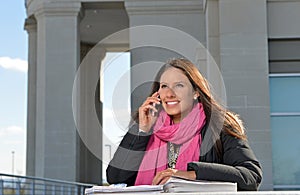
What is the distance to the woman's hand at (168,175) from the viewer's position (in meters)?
2.37

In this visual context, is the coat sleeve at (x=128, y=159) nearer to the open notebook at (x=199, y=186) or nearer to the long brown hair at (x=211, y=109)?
the long brown hair at (x=211, y=109)

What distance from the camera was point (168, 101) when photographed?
9.09ft

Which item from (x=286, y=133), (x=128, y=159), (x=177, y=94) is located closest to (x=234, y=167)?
(x=177, y=94)

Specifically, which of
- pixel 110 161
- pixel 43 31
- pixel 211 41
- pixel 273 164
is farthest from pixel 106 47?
pixel 110 161

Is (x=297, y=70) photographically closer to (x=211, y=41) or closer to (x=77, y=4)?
(x=211, y=41)

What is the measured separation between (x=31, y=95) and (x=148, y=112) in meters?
20.0

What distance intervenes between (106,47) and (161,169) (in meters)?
24.5

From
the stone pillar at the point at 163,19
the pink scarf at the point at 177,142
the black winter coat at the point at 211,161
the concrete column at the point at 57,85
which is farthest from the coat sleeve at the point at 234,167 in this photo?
the concrete column at the point at 57,85

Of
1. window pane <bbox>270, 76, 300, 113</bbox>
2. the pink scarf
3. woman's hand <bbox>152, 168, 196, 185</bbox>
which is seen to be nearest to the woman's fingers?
woman's hand <bbox>152, 168, 196, 185</bbox>

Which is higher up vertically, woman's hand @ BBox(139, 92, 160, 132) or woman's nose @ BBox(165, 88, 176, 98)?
woman's nose @ BBox(165, 88, 176, 98)

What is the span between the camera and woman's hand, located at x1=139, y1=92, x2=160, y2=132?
2.84 m

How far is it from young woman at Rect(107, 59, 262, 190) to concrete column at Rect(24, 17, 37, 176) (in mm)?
19261

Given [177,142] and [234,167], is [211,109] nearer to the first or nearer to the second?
[177,142]

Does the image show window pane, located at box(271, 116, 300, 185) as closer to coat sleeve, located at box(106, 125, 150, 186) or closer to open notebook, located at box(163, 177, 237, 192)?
coat sleeve, located at box(106, 125, 150, 186)
